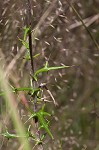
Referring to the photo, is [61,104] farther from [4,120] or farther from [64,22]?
[4,120]

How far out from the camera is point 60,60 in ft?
7.04

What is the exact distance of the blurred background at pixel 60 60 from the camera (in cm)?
154

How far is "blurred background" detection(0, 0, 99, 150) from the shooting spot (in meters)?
1.54

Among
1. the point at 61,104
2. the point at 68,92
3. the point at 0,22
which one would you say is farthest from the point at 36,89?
the point at 68,92

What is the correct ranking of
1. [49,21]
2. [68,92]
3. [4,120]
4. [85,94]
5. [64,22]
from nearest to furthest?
[4,120]
[49,21]
[64,22]
[68,92]
[85,94]

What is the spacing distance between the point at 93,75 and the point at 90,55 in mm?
129

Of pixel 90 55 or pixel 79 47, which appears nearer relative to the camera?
pixel 79 47

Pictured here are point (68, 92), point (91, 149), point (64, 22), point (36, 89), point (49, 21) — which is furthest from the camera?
point (68, 92)

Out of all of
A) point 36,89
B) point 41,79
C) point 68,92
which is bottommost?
point 68,92

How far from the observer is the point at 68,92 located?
113 inches

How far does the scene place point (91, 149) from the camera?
2.42 metres

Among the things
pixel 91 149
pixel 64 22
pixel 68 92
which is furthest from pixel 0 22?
pixel 68 92

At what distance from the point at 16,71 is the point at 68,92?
1026 mm

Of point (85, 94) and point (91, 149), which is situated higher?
point (91, 149)
